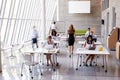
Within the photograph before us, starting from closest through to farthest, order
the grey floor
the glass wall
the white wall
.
→ the grey floor → the glass wall → the white wall

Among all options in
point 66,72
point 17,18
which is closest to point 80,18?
point 17,18

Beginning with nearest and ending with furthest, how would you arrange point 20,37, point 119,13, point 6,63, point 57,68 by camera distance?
point 57,68 → point 6,63 → point 119,13 → point 20,37

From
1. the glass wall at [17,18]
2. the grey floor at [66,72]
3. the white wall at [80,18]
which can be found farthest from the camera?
the white wall at [80,18]

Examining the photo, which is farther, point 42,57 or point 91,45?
point 42,57

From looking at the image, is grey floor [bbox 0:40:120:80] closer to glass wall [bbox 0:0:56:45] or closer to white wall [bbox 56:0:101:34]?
glass wall [bbox 0:0:56:45]

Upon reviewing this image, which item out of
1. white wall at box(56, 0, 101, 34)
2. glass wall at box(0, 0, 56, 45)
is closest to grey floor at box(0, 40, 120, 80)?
glass wall at box(0, 0, 56, 45)

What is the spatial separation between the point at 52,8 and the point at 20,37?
1278 cm

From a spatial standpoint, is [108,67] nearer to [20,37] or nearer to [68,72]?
[68,72]

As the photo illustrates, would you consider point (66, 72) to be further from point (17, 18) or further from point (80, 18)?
point (80, 18)

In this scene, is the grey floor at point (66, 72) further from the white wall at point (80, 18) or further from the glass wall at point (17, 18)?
the white wall at point (80, 18)

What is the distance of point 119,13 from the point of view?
1355 centimetres

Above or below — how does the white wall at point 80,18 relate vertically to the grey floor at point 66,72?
above

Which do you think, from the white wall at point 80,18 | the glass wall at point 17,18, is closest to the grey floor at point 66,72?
the glass wall at point 17,18

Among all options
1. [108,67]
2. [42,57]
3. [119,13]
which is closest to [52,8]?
[119,13]
